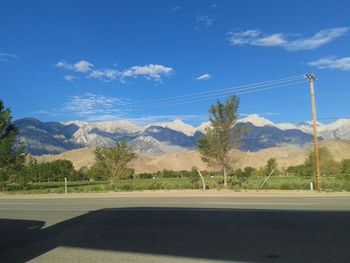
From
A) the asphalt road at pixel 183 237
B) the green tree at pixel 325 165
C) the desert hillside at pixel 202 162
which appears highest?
the desert hillside at pixel 202 162

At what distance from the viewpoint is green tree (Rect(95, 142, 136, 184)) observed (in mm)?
47969

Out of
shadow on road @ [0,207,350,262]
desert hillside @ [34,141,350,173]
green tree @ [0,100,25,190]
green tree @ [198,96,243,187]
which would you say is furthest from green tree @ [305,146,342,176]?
shadow on road @ [0,207,350,262]

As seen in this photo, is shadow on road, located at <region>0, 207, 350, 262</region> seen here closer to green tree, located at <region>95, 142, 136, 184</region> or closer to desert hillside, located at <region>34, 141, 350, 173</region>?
green tree, located at <region>95, 142, 136, 184</region>

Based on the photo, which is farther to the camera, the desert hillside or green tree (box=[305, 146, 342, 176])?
the desert hillside

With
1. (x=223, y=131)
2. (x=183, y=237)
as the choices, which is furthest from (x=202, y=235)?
(x=223, y=131)

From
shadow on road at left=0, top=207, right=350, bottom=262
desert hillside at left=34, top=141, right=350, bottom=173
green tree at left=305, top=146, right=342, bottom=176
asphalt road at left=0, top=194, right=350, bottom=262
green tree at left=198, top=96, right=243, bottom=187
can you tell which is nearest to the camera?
asphalt road at left=0, top=194, right=350, bottom=262

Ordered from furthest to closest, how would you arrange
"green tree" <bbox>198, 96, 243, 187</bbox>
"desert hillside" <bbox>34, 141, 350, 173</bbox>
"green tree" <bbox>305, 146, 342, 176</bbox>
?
"desert hillside" <bbox>34, 141, 350, 173</bbox> < "green tree" <bbox>305, 146, 342, 176</bbox> < "green tree" <bbox>198, 96, 243, 187</bbox>

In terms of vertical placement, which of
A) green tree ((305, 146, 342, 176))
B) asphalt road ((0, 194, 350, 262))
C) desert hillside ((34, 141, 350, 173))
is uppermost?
desert hillside ((34, 141, 350, 173))

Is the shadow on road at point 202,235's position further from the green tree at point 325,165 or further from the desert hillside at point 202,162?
the desert hillside at point 202,162

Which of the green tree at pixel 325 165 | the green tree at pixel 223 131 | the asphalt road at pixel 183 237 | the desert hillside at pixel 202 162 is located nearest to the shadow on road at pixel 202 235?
the asphalt road at pixel 183 237

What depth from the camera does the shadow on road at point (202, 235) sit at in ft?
30.0

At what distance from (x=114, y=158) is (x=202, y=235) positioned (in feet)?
124

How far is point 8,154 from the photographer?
1854 inches

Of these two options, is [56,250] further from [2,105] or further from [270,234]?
[2,105]
